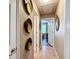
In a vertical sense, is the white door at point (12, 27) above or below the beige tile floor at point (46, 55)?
above

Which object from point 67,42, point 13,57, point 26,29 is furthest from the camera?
point 26,29

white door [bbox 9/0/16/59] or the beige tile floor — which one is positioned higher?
white door [bbox 9/0/16/59]

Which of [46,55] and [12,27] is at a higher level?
[12,27]

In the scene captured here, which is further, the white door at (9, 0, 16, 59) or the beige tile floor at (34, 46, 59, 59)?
the beige tile floor at (34, 46, 59, 59)

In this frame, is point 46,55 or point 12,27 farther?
point 46,55

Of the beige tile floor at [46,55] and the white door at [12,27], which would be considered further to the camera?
the beige tile floor at [46,55]
